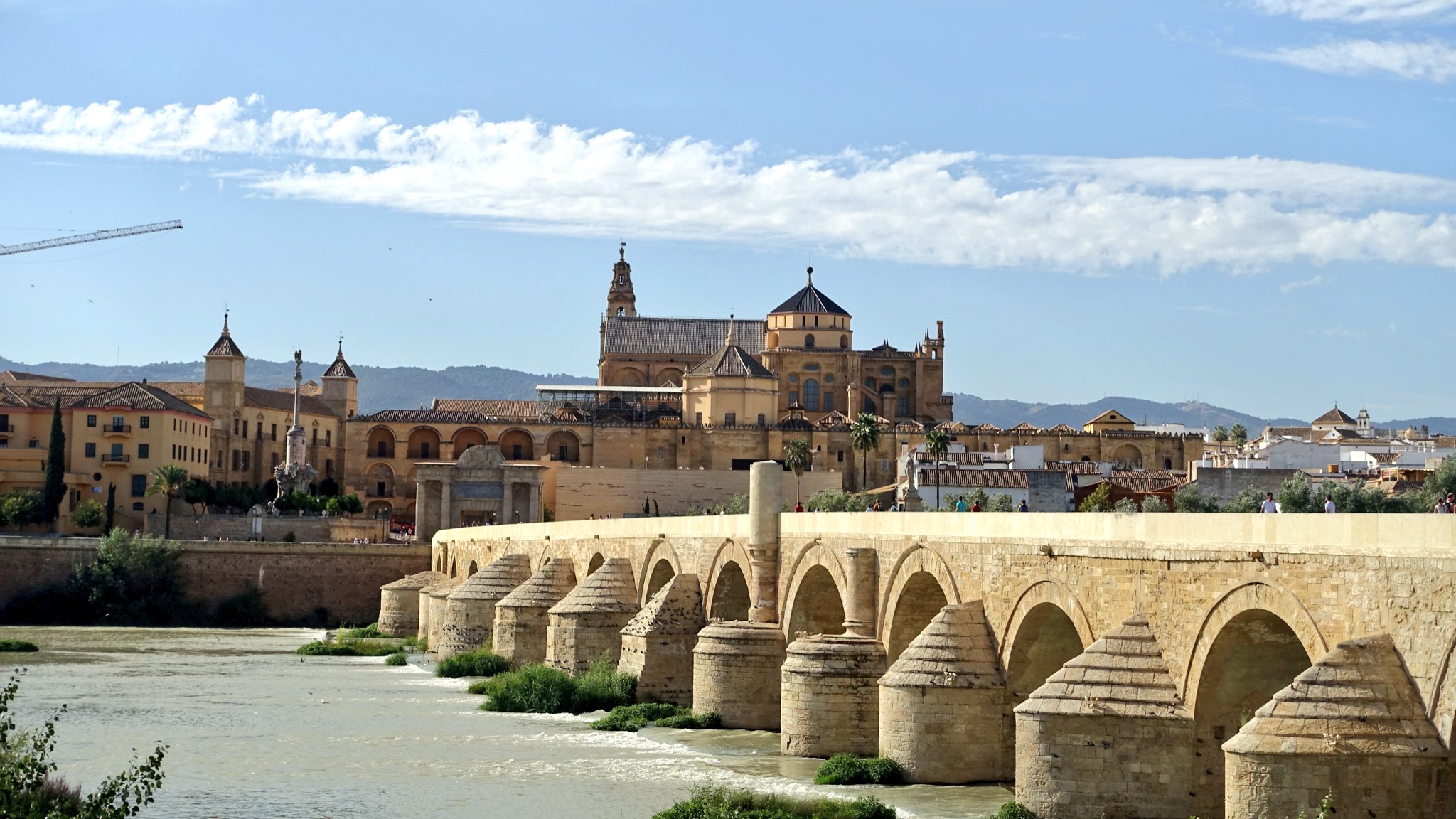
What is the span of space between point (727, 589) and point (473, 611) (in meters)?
12.4

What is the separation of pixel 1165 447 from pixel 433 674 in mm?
61592

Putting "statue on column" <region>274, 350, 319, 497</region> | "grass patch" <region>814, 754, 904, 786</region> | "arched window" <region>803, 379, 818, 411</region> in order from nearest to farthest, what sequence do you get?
"grass patch" <region>814, 754, 904, 786</region>
"statue on column" <region>274, 350, 319, 497</region>
"arched window" <region>803, 379, 818, 411</region>

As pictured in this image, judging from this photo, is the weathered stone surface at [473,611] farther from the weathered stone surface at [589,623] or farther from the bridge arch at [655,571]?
the bridge arch at [655,571]

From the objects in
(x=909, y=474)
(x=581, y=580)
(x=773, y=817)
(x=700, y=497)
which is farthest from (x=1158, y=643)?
(x=700, y=497)

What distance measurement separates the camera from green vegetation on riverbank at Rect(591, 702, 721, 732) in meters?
27.2

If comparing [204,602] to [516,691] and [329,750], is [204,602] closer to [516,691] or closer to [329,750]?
[516,691]

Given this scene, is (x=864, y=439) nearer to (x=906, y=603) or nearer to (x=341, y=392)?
(x=341, y=392)

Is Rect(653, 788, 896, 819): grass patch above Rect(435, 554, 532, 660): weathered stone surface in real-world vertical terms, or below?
below

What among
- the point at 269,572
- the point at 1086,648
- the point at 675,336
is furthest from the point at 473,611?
the point at 675,336

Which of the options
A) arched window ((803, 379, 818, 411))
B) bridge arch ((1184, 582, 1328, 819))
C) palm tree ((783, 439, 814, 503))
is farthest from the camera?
arched window ((803, 379, 818, 411))

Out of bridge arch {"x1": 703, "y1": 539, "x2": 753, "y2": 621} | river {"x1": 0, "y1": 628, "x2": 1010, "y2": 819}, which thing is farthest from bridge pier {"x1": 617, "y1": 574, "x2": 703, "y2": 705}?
river {"x1": 0, "y1": 628, "x2": 1010, "y2": 819}

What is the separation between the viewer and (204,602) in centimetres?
6050

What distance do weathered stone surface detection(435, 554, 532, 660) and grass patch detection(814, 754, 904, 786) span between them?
20.5 m

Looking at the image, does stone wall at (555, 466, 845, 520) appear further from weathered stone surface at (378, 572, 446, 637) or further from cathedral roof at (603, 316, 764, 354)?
weathered stone surface at (378, 572, 446, 637)
